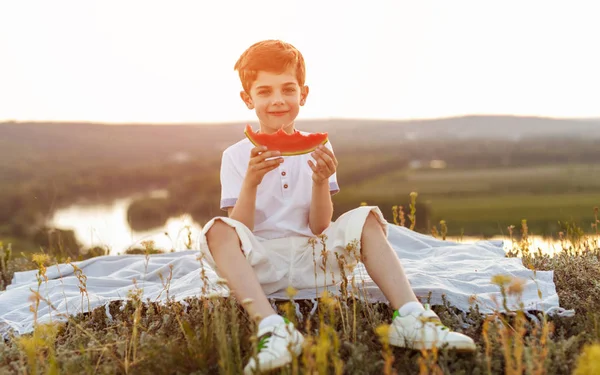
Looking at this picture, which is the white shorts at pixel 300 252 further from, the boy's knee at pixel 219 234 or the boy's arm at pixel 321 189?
the boy's arm at pixel 321 189

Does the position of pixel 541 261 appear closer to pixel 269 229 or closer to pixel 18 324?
pixel 269 229

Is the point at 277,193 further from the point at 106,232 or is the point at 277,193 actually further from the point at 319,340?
the point at 106,232

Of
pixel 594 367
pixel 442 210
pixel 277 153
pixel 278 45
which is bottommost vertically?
pixel 442 210

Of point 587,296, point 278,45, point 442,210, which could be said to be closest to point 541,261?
point 587,296

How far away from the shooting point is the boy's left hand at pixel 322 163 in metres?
3.27

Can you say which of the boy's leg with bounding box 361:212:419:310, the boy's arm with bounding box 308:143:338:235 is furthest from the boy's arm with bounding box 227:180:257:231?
the boy's leg with bounding box 361:212:419:310

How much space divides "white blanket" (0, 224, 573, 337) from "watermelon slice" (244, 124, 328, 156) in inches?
36.0

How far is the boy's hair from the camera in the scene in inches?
146

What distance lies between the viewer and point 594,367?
4.98ft

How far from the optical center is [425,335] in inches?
105

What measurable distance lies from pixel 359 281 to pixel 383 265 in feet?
2.21

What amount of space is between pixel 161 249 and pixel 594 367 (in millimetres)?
6312

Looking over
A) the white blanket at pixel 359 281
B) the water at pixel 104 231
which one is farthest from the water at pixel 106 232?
the white blanket at pixel 359 281

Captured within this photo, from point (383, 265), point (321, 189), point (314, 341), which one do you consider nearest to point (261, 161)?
point (321, 189)
